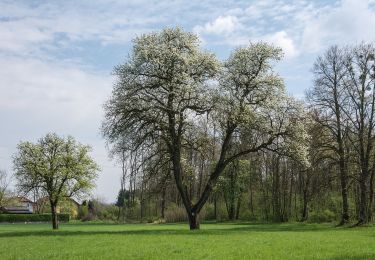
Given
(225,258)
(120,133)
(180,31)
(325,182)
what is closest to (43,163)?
(120,133)

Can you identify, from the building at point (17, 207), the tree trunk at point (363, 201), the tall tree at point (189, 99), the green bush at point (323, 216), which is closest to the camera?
the tall tree at point (189, 99)

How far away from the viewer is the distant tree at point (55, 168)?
49.2 metres

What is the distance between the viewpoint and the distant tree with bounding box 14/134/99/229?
49250 mm

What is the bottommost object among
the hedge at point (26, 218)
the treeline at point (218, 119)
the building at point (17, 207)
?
the hedge at point (26, 218)

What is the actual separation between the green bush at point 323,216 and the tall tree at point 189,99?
70.7 feet

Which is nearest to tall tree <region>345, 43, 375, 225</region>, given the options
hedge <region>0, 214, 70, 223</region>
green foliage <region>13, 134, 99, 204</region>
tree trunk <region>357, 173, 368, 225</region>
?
tree trunk <region>357, 173, 368, 225</region>

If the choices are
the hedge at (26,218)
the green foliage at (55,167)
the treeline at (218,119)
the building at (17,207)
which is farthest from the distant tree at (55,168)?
the building at (17,207)

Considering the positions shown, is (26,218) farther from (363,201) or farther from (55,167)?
(363,201)

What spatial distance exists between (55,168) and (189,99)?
751 inches

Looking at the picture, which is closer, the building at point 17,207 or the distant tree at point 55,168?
the distant tree at point 55,168

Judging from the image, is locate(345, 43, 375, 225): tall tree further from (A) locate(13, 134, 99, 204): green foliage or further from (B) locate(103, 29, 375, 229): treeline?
(A) locate(13, 134, 99, 204): green foliage

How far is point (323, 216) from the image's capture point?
56812mm

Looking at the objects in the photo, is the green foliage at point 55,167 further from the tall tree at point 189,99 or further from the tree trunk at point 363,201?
the tree trunk at point 363,201

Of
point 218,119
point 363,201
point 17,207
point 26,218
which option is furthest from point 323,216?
point 17,207
